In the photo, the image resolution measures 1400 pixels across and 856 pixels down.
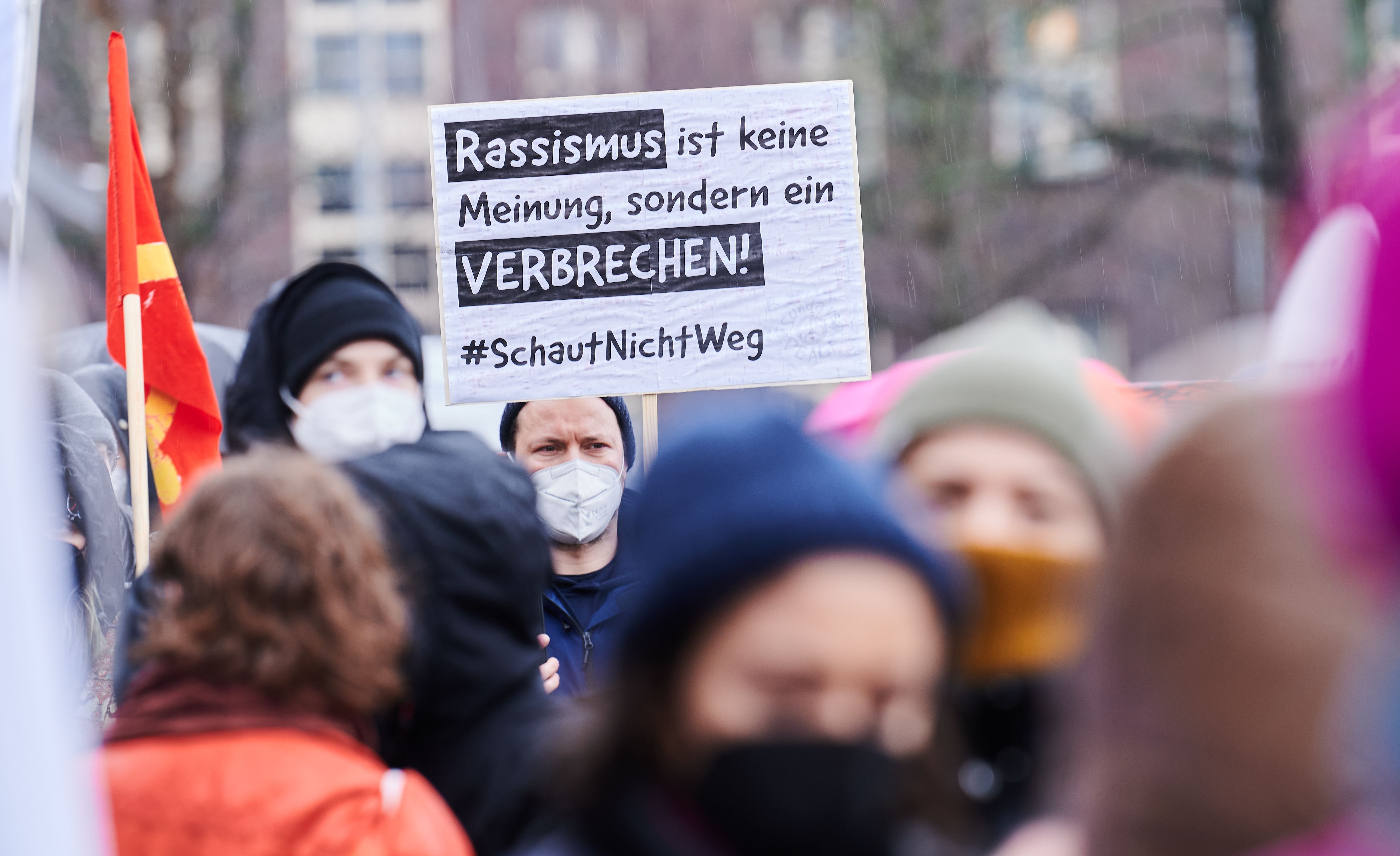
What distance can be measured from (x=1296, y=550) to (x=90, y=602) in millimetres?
3329

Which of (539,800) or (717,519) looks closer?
(717,519)

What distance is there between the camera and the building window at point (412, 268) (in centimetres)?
2484

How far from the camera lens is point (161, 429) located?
3852 millimetres

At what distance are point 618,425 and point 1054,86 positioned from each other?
13082 mm

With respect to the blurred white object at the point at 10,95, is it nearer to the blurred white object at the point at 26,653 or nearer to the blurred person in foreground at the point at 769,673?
the blurred white object at the point at 26,653

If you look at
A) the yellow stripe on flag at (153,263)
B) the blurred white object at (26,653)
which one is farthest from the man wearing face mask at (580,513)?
the blurred white object at (26,653)

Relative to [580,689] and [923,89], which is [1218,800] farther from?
[923,89]

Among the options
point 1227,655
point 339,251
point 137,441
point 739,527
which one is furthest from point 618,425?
point 339,251

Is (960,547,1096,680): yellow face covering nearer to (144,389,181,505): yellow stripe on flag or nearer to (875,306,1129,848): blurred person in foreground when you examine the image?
(875,306,1129,848): blurred person in foreground

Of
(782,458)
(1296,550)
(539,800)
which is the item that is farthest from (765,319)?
(1296,550)

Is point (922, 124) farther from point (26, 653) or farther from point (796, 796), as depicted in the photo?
point (26, 653)

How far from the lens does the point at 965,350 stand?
5.99 ft

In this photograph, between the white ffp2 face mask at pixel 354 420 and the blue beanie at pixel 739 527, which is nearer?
the blue beanie at pixel 739 527

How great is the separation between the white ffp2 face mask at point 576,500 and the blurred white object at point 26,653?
7.88 feet
